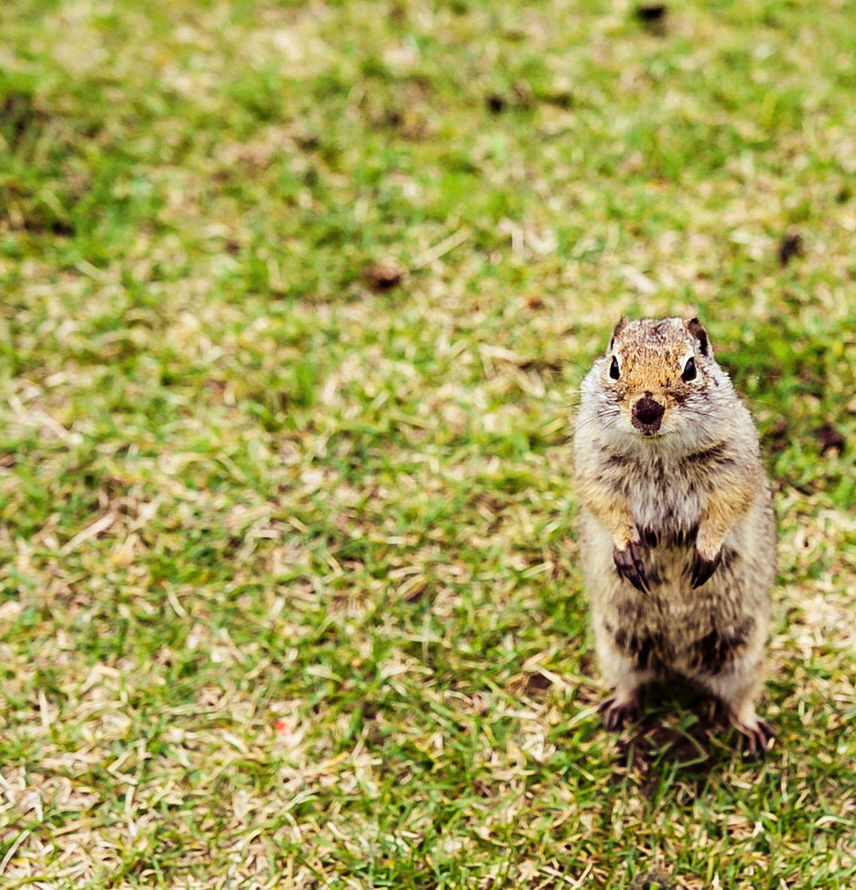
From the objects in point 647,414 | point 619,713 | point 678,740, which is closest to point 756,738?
point 678,740

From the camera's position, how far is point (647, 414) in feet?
9.41

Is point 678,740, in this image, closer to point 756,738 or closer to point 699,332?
point 756,738

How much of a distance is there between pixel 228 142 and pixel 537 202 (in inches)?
60.2

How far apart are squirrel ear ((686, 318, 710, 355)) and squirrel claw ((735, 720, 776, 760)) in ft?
3.91

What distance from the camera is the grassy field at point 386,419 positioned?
3.38 meters

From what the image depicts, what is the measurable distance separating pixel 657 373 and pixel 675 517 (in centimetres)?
43

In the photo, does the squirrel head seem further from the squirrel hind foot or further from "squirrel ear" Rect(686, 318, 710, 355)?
the squirrel hind foot

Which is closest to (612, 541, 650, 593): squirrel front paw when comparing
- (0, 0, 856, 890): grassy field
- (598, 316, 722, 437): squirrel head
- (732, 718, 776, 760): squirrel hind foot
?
(598, 316, 722, 437): squirrel head

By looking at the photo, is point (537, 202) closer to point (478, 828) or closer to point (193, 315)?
point (193, 315)

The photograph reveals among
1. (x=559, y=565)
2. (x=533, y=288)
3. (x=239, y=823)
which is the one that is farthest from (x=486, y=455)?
(x=239, y=823)

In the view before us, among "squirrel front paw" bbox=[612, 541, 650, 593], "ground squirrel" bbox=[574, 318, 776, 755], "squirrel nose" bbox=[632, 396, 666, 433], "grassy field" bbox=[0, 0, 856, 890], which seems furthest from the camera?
"grassy field" bbox=[0, 0, 856, 890]

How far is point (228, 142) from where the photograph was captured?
5.49 metres

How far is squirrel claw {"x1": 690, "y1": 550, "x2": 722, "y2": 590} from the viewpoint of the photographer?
10.1 feet

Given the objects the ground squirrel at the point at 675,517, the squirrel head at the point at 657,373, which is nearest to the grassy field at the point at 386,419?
the ground squirrel at the point at 675,517
